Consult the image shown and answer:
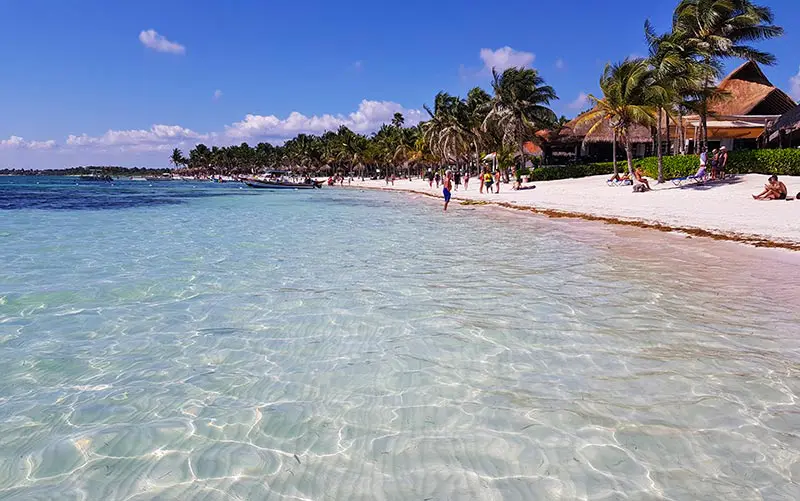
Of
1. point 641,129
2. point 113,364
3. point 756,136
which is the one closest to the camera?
point 113,364

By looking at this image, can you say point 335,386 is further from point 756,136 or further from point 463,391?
point 756,136

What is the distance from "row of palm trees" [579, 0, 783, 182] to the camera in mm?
26578

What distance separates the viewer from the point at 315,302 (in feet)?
25.7

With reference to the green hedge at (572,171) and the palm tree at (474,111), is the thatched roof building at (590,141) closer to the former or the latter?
the green hedge at (572,171)

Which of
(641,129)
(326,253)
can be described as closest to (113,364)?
(326,253)

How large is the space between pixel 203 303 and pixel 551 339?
510 centimetres

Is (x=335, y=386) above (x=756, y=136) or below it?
below

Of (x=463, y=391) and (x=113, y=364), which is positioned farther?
(x=113, y=364)

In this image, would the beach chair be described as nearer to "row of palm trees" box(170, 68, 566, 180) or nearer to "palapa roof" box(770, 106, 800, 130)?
"palapa roof" box(770, 106, 800, 130)

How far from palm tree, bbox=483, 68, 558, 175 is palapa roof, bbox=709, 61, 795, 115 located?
1251 centimetres

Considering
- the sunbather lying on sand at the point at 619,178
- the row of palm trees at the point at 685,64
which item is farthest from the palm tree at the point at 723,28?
the sunbather lying on sand at the point at 619,178

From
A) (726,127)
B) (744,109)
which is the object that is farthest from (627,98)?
(744,109)

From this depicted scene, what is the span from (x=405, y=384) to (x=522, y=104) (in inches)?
1648

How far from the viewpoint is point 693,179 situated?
26.9m
